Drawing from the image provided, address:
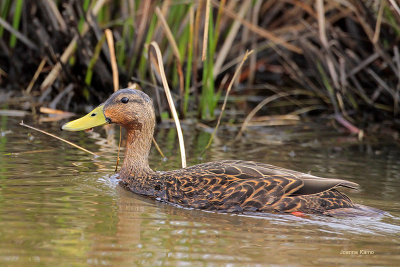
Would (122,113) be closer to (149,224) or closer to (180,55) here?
(149,224)

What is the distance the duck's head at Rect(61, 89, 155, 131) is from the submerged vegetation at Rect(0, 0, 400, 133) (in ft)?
6.32

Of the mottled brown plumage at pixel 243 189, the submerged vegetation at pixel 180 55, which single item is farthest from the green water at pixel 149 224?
the submerged vegetation at pixel 180 55

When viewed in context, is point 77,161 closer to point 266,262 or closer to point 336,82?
point 266,262

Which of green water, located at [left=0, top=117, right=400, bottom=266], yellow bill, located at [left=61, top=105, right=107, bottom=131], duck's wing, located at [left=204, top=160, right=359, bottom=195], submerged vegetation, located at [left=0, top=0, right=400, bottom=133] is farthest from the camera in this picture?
submerged vegetation, located at [left=0, top=0, right=400, bottom=133]

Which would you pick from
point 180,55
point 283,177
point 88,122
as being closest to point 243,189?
point 283,177

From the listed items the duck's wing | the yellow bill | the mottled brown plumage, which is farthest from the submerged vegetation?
the duck's wing

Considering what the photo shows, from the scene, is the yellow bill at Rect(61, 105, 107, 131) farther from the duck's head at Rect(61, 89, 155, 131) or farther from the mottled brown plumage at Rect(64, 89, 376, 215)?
the mottled brown plumage at Rect(64, 89, 376, 215)

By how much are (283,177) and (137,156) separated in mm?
1428

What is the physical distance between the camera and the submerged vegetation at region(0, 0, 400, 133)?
922 centimetres

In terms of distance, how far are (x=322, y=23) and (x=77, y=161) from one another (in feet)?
13.1

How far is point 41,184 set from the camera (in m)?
5.82

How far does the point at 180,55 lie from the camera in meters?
9.47

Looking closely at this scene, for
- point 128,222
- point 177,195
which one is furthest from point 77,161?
point 128,222

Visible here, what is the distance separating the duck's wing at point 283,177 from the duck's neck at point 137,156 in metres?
0.66
